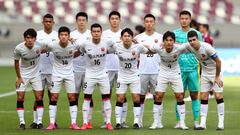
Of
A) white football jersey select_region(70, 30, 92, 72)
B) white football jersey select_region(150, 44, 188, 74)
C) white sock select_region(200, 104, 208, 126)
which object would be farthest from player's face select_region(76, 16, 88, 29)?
white sock select_region(200, 104, 208, 126)

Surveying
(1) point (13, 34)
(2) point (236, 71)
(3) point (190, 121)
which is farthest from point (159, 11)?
(3) point (190, 121)

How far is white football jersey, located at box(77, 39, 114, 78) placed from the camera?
1562 centimetres

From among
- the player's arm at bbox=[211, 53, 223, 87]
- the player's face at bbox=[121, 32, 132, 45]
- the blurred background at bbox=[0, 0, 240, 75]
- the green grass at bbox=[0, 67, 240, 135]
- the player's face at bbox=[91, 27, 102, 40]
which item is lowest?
the green grass at bbox=[0, 67, 240, 135]

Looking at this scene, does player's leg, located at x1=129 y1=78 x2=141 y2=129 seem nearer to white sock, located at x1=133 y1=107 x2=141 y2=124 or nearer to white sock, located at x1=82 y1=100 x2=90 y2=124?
white sock, located at x1=133 y1=107 x2=141 y2=124

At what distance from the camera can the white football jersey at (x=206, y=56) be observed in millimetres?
15352

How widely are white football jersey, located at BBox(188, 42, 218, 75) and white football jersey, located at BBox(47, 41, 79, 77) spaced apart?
2.21m

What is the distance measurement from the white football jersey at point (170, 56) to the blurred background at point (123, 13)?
23.2 meters

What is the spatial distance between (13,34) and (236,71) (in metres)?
12.0

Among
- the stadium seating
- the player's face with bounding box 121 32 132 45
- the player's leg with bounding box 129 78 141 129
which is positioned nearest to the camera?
the player's face with bounding box 121 32 132 45

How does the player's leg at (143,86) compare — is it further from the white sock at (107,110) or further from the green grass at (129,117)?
the white sock at (107,110)

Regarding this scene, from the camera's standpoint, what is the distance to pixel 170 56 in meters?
15.5

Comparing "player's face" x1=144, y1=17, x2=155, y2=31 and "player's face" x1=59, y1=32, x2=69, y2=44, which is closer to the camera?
"player's face" x1=59, y1=32, x2=69, y2=44

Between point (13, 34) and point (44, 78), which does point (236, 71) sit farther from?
point (44, 78)

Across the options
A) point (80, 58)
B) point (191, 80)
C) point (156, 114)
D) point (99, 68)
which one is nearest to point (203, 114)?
point (191, 80)
